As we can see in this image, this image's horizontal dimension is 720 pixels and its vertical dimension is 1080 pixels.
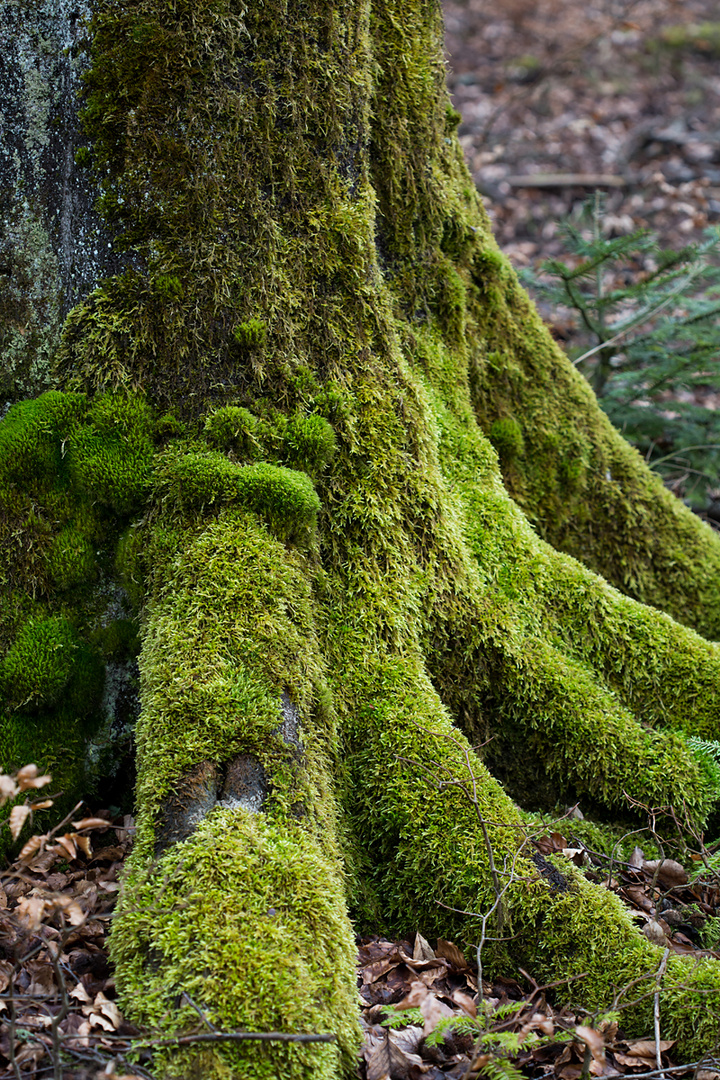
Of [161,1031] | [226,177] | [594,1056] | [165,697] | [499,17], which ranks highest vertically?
[499,17]

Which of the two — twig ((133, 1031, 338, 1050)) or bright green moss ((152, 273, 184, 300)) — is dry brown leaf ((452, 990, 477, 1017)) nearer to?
twig ((133, 1031, 338, 1050))

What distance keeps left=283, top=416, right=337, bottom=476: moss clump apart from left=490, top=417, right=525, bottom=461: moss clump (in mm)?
1444

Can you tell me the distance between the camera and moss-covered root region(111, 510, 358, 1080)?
6.82 ft

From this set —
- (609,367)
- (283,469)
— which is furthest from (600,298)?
(283,469)

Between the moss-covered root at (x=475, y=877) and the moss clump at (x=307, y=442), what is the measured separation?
0.86 m

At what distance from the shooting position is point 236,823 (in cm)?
240

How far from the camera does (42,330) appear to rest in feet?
10.5

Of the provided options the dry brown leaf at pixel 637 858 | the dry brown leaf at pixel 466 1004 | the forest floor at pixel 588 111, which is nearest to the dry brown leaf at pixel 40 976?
the dry brown leaf at pixel 466 1004

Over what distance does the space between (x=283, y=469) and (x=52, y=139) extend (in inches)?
61.8

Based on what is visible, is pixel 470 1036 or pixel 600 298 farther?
pixel 600 298

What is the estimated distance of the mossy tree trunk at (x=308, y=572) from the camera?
7.91 feet

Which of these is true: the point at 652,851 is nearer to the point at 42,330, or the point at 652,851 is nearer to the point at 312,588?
the point at 312,588

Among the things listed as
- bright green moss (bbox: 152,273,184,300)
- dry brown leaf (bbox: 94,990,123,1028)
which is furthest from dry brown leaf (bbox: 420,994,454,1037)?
bright green moss (bbox: 152,273,184,300)

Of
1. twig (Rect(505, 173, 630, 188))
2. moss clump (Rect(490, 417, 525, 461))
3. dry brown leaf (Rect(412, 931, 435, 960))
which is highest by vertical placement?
twig (Rect(505, 173, 630, 188))
